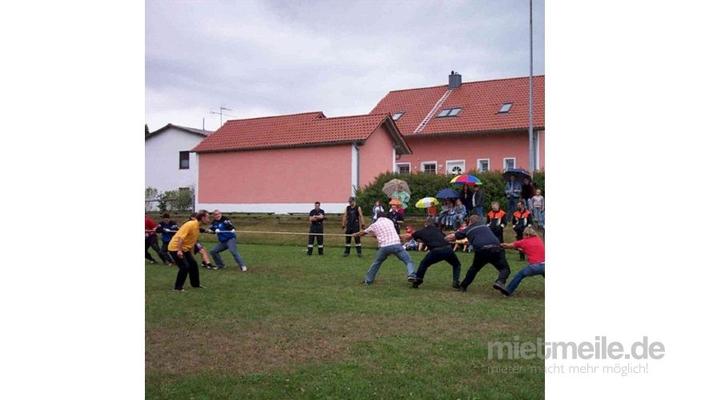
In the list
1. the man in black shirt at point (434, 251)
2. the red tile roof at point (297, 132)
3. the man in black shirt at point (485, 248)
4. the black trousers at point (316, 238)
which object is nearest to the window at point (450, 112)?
the red tile roof at point (297, 132)

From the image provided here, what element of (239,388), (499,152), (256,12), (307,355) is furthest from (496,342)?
(499,152)

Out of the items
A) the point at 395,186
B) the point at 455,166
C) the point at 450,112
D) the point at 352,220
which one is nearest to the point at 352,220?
the point at 352,220

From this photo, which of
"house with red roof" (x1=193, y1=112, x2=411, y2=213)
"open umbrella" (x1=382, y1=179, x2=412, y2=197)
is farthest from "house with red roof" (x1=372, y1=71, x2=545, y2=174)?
"open umbrella" (x1=382, y1=179, x2=412, y2=197)

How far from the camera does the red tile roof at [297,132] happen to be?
31.6ft

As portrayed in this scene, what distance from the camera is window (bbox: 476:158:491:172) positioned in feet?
70.1

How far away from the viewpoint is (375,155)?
22.3m

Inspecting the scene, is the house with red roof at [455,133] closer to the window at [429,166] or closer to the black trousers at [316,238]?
the window at [429,166]

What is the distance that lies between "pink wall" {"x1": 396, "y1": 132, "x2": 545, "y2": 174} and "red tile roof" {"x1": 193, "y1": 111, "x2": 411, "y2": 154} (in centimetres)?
71

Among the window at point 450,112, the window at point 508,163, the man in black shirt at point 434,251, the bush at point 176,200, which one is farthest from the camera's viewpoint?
the window at point 508,163

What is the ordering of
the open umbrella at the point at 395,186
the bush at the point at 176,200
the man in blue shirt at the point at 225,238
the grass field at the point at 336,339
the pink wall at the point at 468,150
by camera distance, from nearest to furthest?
1. the grass field at the point at 336,339
2. the bush at the point at 176,200
3. the man in blue shirt at the point at 225,238
4. the pink wall at the point at 468,150
5. the open umbrella at the point at 395,186

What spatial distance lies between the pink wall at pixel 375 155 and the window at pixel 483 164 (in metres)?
3.06

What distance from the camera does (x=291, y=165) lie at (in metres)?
17.5
